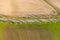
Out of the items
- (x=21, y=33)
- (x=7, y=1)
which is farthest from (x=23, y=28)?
(x=7, y=1)

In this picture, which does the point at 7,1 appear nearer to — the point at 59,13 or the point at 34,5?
the point at 34,5

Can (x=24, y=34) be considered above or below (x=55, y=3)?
below

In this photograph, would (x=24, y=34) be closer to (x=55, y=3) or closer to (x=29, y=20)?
(x=29, y=20)

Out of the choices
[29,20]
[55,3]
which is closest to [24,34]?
[29,20]

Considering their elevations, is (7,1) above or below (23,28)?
above

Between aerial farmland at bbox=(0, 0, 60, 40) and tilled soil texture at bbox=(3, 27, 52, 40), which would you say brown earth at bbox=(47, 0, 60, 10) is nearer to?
aerial farmland at bbox=(0, 0, 60, 40)

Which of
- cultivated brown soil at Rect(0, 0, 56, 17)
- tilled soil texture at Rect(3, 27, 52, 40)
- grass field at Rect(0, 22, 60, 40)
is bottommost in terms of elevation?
tilled soil texture at Rect(3, 27, 52, 40)

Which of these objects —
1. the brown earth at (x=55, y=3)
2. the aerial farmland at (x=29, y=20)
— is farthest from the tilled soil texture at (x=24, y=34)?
the brown earth at (x=55, y=3)

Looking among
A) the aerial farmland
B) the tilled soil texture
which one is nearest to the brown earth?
the aerial farmland
